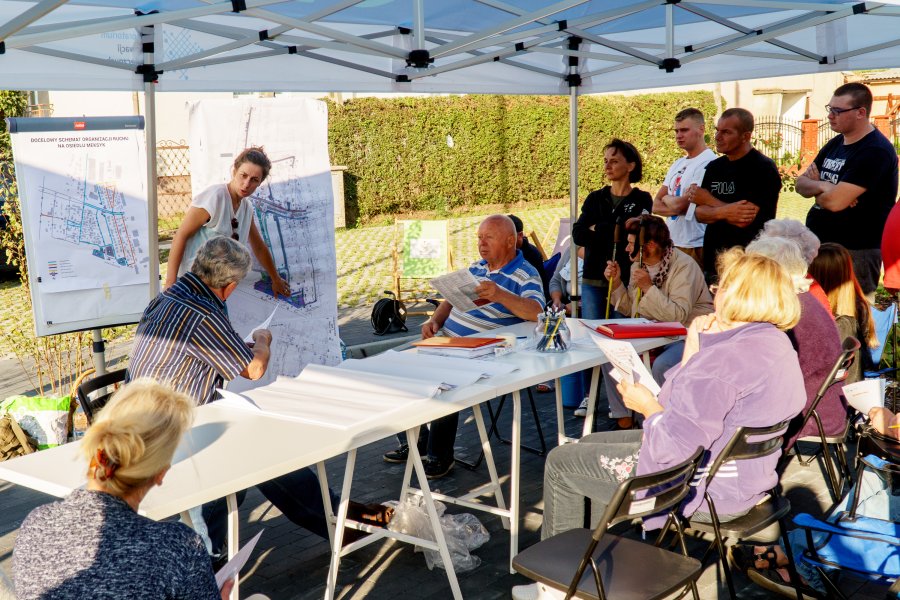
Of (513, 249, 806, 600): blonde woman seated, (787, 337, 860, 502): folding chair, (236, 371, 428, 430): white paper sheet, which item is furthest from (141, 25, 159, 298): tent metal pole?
(787, 337, 860, 502): folding chair

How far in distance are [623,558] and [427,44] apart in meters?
4.15

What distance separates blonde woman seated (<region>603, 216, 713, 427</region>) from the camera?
15.9 feet

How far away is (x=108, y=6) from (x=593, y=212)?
3.05 metres

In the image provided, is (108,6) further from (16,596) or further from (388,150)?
(388,150)

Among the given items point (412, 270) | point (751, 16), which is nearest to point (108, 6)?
point (751, 16)

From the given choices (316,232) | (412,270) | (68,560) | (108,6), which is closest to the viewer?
(68,560)

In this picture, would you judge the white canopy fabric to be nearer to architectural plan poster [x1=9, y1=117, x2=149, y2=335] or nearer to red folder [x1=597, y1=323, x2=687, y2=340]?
architectural plan poster [x1=9, y1=117, x2=149, y2=335]

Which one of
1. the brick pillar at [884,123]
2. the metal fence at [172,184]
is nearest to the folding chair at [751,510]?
the metal fence at [172,184]

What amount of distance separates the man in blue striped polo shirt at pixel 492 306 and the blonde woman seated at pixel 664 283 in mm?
574

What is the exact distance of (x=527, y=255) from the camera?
595 cm

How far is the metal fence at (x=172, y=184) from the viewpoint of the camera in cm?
1634

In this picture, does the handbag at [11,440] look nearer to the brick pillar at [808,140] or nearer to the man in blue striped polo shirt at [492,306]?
the man in blue striped polo shirt at [492,306]

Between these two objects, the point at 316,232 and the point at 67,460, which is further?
the point at 316,232

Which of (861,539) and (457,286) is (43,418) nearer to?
(457,286)
